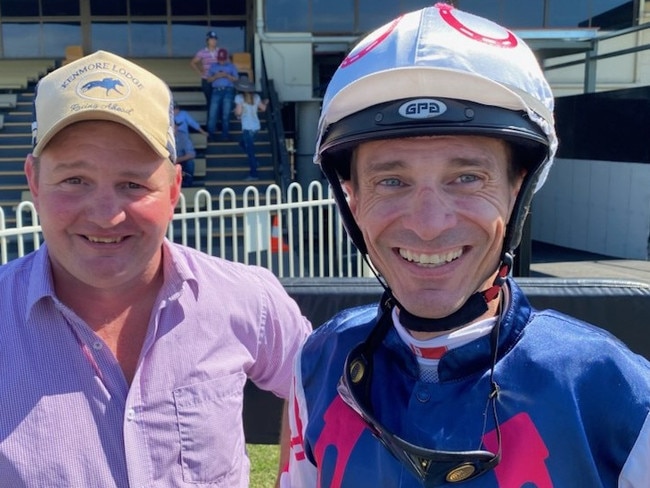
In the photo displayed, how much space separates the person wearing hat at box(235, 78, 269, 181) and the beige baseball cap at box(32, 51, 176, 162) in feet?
30.2

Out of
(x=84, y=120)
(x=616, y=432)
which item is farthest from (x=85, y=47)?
(x=616, y=432)

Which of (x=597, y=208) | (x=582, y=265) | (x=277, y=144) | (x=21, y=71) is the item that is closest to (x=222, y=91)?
(x=277, y=144)

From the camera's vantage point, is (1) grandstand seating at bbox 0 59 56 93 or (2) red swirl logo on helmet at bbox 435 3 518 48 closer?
(2) red swirl logo on helmet at bbox 435 3 518 48

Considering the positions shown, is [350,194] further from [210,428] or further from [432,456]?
[210,428]

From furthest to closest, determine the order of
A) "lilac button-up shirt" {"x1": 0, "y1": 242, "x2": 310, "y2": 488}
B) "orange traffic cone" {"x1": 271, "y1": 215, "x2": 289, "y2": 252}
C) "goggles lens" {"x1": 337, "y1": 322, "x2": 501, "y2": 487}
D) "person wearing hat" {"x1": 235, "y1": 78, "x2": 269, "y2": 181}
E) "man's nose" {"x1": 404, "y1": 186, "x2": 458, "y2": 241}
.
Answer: "person wearing hat" {"x1": 235, "y1": 78, "x2": 269, "y2": 181} < "orange traffic cone" {"x1": 271, "y1": 215, "x2": 289, "y2": 252} < "lilac button-up shirt" {"x1": 0, "y1": 242, "x2": 310, "y2": 488} < "man's nose" {"x1": 404, "y1": 186, "x2": 458, "y2": 241} < "goggles lens" {"x1": 337, "y1": 322, "x2": 501, "y2": 487}

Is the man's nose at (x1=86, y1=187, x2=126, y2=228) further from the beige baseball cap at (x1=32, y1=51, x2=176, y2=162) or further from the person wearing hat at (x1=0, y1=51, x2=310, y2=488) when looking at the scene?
the beige baseball cap at (x1=32, y1=51, x2=176, y2=162)

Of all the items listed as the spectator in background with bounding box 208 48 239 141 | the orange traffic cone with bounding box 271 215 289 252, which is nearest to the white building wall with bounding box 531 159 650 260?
the spectator in background with bounding box 208 48 239 141

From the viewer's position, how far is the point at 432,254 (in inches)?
49.3

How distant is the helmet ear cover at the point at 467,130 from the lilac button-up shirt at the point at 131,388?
2.49 ft

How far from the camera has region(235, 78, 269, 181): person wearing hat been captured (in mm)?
11023

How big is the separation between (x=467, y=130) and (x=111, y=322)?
1167 mm

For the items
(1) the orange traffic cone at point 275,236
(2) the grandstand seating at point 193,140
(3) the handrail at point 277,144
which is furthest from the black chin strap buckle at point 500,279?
(2) the grandstand seating at point 193,140

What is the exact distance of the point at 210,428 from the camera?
73.6 inches

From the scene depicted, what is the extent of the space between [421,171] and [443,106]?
12 centimetres
